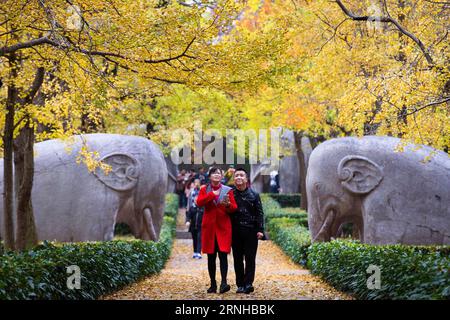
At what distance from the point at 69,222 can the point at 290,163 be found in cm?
2422

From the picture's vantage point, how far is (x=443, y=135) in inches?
620

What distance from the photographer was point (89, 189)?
47.9 ft

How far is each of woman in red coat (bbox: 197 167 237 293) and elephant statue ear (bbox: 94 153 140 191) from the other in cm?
519

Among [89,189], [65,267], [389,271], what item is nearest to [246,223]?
[389,271]

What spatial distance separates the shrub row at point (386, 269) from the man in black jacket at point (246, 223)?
4.46 ft

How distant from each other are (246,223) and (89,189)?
5.63 metres

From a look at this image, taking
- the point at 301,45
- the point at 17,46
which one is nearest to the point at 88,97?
the point at 17,46

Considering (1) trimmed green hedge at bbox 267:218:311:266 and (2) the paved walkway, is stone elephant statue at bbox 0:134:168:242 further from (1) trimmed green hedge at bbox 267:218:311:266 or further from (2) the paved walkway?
(1) trimmed green hedge at bbox 267:218:311:266

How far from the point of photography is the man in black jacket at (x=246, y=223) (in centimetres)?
979

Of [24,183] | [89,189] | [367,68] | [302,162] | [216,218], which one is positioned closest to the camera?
[216,218]

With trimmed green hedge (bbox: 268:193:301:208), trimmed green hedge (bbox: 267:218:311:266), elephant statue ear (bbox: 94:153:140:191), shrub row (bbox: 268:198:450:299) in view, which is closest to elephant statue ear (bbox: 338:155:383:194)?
shrub row (bbox: 268:198:450:299)

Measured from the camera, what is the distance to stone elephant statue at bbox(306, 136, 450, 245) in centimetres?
1377

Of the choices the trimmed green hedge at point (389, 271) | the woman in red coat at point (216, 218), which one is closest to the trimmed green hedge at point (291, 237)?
the trimmed green hedge at point (389, 271)

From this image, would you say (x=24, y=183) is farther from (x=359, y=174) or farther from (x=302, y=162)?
(x=302, y=162)
